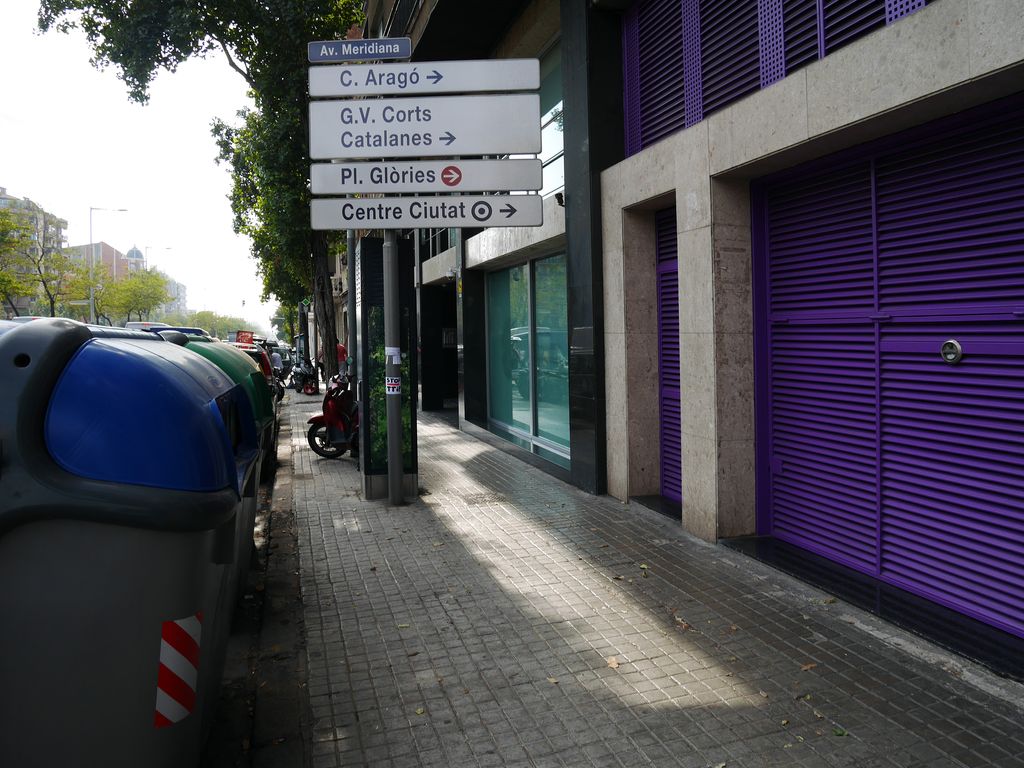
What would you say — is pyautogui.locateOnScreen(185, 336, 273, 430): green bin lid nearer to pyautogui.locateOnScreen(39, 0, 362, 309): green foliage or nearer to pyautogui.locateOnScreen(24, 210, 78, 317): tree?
pyautogui.locateOnScreen(39, 0, 362, 309): green foliage

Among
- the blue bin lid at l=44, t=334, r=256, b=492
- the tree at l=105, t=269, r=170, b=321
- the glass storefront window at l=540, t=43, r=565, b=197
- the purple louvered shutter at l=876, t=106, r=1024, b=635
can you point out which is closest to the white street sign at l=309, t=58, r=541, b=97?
the glass storefront window at l=540, t=43, r=565, b=197

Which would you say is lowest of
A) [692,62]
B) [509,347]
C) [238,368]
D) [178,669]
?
[178,669]

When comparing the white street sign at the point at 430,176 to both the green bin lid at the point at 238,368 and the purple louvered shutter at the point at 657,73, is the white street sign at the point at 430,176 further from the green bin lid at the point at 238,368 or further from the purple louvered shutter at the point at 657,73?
the green bin lid at the point at 238,368

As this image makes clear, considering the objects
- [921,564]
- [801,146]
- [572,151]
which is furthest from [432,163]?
[921,564]

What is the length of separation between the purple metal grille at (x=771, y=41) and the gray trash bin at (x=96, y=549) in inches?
201

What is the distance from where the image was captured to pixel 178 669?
258 centimetres

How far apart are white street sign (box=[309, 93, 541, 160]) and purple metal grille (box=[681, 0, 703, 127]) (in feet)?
4.97

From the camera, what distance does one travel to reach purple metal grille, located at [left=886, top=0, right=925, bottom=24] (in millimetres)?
4539

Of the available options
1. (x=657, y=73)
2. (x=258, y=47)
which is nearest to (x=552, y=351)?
(x=657, y=73)

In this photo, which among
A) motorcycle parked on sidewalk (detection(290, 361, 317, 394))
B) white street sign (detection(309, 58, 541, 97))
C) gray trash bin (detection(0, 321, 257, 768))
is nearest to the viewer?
gray trash bin (detection(0, 321, 257, 768))

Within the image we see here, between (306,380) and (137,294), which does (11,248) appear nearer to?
(306,380)

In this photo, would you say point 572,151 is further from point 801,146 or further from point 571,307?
point 801,146

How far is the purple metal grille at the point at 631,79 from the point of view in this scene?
27.3 feet

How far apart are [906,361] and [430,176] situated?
4826mm
